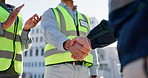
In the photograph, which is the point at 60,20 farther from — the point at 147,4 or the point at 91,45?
the point at 147,4

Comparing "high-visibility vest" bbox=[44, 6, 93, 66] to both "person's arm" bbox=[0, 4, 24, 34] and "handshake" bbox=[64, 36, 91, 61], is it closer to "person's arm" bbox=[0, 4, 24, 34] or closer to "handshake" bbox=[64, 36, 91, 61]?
"person's arm" bbox=[0, 4, 24, 34]

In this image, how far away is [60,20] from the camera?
2.66 m

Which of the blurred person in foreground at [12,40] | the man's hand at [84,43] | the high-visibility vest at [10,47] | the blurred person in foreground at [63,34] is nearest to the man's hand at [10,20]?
the blurred person in foreground at [12,40]

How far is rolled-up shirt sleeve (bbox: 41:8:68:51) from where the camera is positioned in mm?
2182

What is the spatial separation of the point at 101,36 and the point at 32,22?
5.98 ft

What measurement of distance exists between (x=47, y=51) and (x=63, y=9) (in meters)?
0.53

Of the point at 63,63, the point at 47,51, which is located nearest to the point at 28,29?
the point at 47,51

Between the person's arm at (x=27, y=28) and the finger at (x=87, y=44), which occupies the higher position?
the person's arm at (x=27, y=28)

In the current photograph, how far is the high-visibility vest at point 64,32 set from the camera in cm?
256

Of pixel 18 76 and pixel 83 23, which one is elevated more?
pixel 83 23

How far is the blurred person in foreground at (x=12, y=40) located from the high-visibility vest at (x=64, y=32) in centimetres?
40

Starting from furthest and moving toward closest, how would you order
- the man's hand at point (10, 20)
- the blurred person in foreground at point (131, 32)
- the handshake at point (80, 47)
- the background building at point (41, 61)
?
the background building at point (41, 61)
the man's hand at point (10, 20)
the handshake at point (80, 47)
the blurred person in foreground at point (131, 32)

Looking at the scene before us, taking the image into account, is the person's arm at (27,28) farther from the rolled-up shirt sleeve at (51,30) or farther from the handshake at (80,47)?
the handshake at (80,47)

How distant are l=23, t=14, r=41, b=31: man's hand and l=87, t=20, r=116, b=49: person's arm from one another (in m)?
1.68
